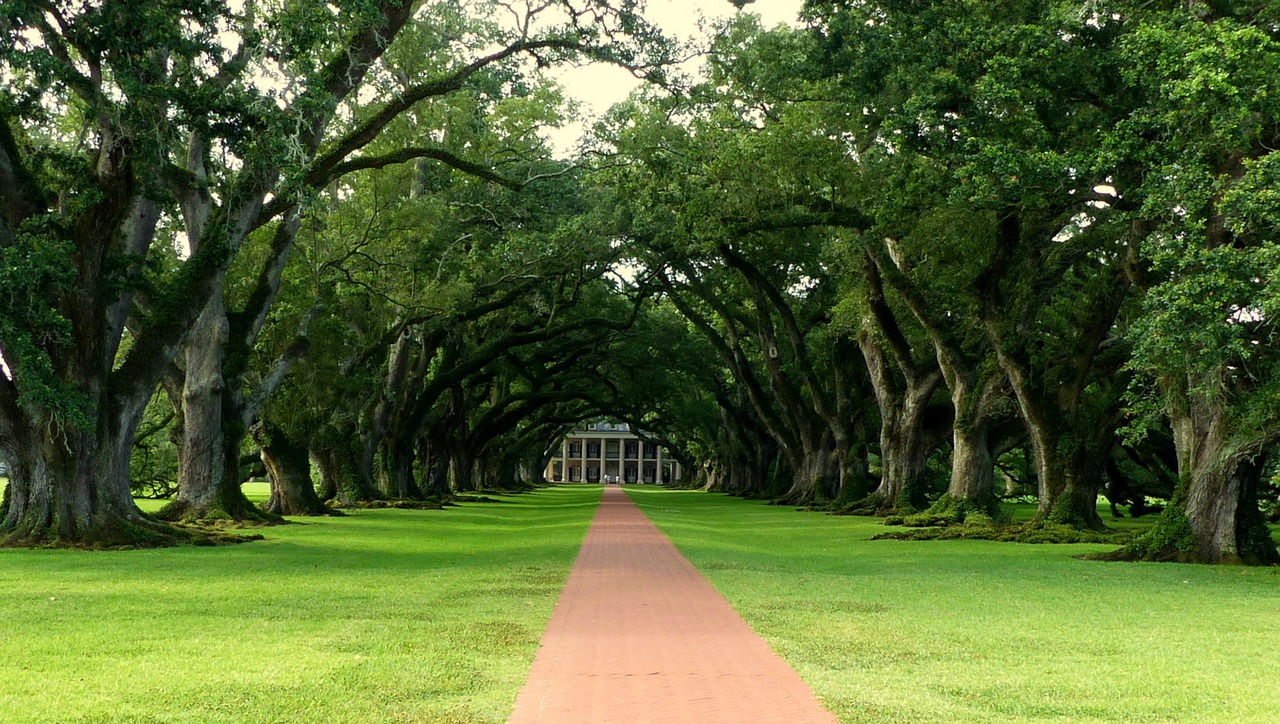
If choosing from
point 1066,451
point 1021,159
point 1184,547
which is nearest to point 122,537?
point 1021,159

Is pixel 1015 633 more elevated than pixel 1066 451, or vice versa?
pixel 1066 451

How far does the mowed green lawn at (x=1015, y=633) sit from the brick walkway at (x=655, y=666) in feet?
0.95

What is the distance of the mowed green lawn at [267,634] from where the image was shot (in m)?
6.27

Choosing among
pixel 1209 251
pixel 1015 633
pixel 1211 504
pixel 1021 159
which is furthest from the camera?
pixel 1211 504

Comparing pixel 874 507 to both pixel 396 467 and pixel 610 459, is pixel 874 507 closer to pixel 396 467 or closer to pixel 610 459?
pixel 396 467

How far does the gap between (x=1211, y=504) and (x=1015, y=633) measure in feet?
30.7

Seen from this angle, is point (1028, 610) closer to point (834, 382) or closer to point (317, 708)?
point (317, 708)

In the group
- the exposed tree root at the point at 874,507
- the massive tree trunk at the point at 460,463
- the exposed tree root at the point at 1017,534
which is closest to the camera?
the exposed tree root at the point at 1017,534

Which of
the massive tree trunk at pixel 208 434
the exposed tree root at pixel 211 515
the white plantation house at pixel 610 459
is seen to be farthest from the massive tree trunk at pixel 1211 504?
the white plantation house at pixel 610 459

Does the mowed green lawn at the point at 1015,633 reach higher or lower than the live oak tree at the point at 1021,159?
lower

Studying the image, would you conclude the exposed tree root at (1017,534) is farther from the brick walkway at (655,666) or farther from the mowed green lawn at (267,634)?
the brick walkway at (655,666)

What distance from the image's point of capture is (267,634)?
28.7 feet

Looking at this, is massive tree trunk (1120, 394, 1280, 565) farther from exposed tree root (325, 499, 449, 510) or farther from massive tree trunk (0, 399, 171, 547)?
exposed tree root (325, 499, 449, 510)

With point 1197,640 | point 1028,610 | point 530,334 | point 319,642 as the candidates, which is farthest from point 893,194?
point 530,334
